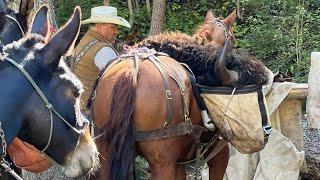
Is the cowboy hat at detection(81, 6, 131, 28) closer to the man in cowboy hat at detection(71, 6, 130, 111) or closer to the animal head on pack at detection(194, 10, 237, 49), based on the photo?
the man in cowboy hat at detection(71, 6, 130, 111)

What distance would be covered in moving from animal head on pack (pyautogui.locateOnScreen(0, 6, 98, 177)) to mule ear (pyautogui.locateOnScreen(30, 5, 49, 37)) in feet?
1.26

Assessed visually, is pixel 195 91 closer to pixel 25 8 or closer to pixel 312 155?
pixel 25 8

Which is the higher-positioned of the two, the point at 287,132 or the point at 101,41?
the point at 101,41

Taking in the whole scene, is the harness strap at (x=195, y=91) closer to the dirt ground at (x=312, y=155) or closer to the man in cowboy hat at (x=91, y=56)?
the man in cowboy hat at (x=91, y=56)

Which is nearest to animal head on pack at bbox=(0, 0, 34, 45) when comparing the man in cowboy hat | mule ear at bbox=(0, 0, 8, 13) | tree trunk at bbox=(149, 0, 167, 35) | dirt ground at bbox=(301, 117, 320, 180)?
mule ear at bbox=(0, 0, 8, 13)

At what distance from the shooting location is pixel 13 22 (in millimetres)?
5047

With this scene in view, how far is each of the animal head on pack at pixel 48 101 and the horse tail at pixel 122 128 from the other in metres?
1.21

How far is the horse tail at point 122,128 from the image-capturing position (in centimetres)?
426

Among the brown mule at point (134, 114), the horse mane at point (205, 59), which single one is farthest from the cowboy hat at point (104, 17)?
the brown mule at point (134, 114)

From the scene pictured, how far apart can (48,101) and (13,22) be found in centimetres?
246

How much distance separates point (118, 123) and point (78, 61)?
138cm

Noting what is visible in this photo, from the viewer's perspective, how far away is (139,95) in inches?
169

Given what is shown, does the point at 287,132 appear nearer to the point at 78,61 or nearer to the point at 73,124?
the point at 78,61

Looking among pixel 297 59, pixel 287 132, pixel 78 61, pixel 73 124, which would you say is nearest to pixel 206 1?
pixel 297 59
